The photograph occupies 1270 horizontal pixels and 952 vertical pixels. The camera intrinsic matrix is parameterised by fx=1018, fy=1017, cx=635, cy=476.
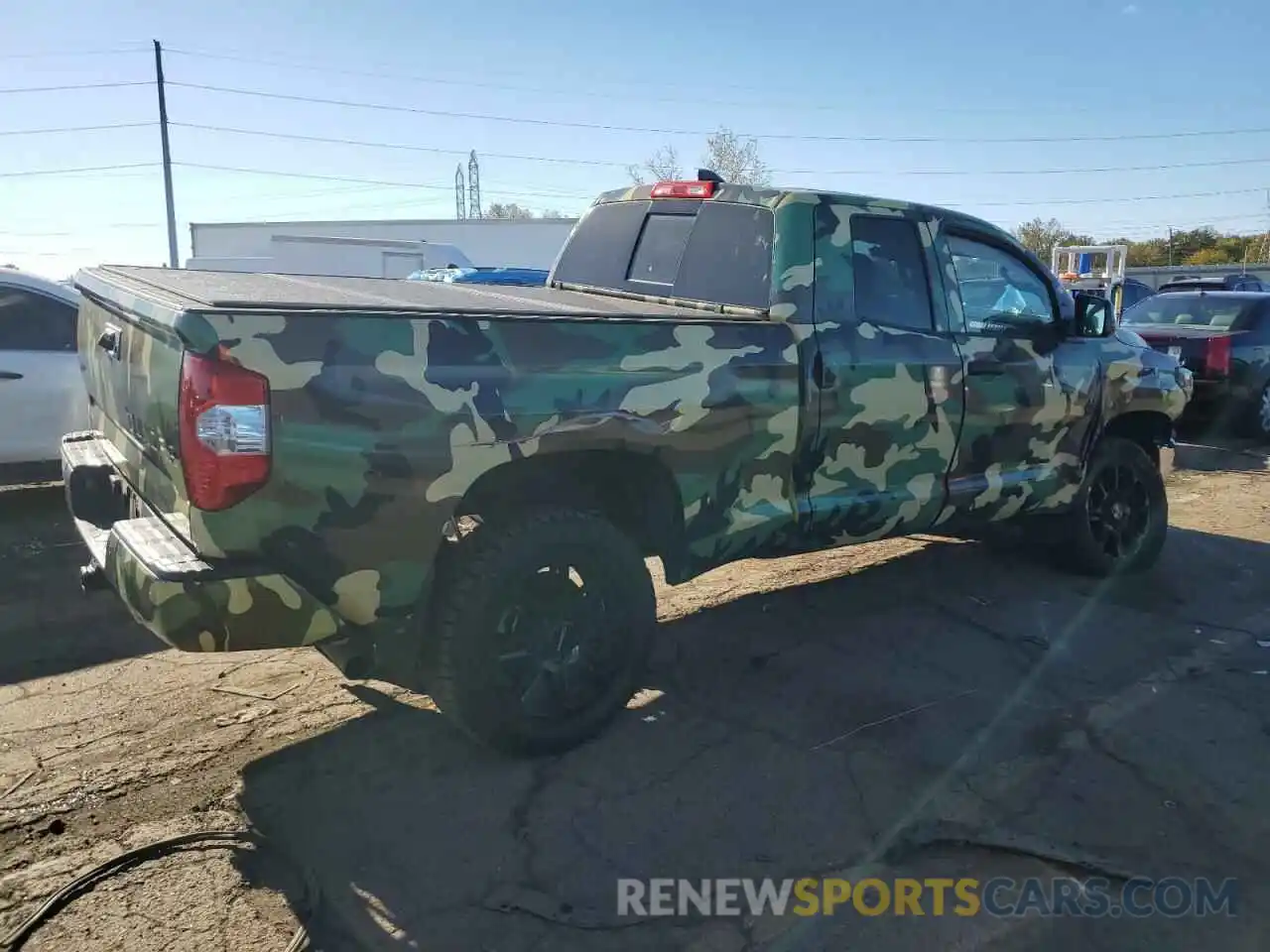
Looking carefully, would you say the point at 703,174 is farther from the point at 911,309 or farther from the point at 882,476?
the point at 882,476

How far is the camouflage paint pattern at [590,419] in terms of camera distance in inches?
113

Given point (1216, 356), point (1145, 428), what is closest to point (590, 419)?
point (1145, 428)

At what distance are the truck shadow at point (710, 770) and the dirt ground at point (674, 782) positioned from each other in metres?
0.01

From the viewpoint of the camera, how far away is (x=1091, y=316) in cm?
538

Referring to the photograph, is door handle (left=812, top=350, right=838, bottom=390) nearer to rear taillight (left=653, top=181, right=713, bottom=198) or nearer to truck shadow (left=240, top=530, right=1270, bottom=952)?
rear taillight (left=653, top=181, right=713, bottom=198)

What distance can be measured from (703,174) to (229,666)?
122 inches

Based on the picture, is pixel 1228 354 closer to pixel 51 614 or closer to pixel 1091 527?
pixel 1091 527

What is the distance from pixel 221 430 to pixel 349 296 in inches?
42.7

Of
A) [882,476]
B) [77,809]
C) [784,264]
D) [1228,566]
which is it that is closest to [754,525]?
[882,476]

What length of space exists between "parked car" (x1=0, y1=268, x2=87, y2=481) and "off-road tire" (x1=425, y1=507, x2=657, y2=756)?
177 inches

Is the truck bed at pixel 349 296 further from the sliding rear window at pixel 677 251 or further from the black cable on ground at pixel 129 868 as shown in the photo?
the black cable on ground at pixel 129 868

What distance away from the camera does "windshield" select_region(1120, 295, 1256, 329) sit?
35.3 feet

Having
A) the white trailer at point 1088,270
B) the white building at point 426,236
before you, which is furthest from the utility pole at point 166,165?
the white trailer at point 1088,270

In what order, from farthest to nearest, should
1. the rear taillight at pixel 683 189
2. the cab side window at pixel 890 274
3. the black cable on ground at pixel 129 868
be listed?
1. the rear taillight at pixel 683 189
2. the cab side window at pixel 890 274
3. the black cable on ground at pixel 129 868
